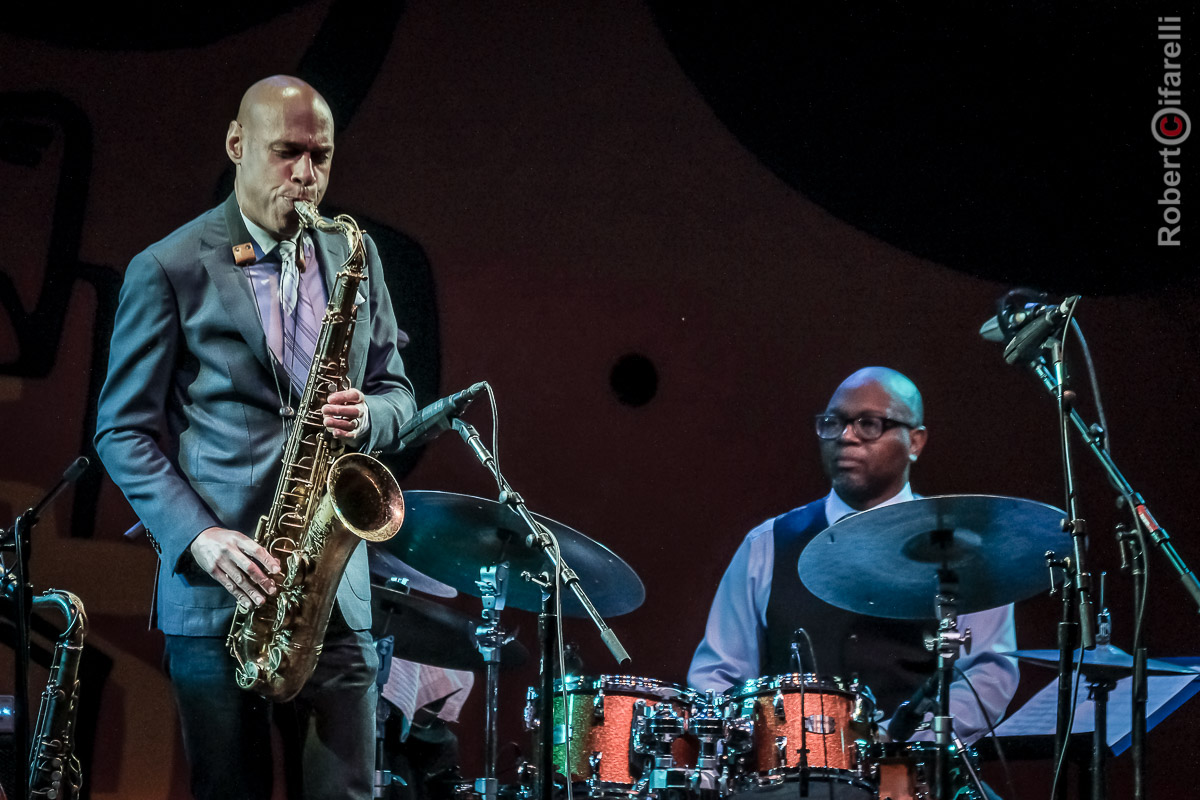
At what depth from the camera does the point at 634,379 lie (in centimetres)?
539

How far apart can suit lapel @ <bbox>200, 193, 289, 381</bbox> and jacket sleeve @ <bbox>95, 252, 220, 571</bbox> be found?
0.36ft

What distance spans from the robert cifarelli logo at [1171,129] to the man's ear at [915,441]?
138cm

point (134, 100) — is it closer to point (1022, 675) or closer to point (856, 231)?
point (856, 231)

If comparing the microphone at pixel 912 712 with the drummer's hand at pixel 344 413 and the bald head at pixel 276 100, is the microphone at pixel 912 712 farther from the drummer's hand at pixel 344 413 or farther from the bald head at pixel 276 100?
the bald head at pixel 276 100

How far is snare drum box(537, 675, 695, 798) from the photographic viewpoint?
13.5 ft

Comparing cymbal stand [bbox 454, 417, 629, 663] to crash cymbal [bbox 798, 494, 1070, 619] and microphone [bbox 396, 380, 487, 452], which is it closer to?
microphone [bbox 396, 380, 487, 452]

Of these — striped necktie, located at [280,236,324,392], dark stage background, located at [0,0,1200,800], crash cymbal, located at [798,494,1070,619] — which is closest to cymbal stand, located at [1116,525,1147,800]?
crash cymbal, located at [798,494,1070,619]

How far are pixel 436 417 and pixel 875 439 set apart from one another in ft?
8.69

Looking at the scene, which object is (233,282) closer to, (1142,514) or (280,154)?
(280,154)

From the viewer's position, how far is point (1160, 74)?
5547 millimetres

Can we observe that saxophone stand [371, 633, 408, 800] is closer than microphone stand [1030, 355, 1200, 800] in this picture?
No

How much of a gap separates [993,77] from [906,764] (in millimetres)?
3023

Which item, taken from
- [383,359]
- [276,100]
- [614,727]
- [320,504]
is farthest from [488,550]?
[276,100]

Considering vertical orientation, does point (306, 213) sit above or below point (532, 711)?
above
